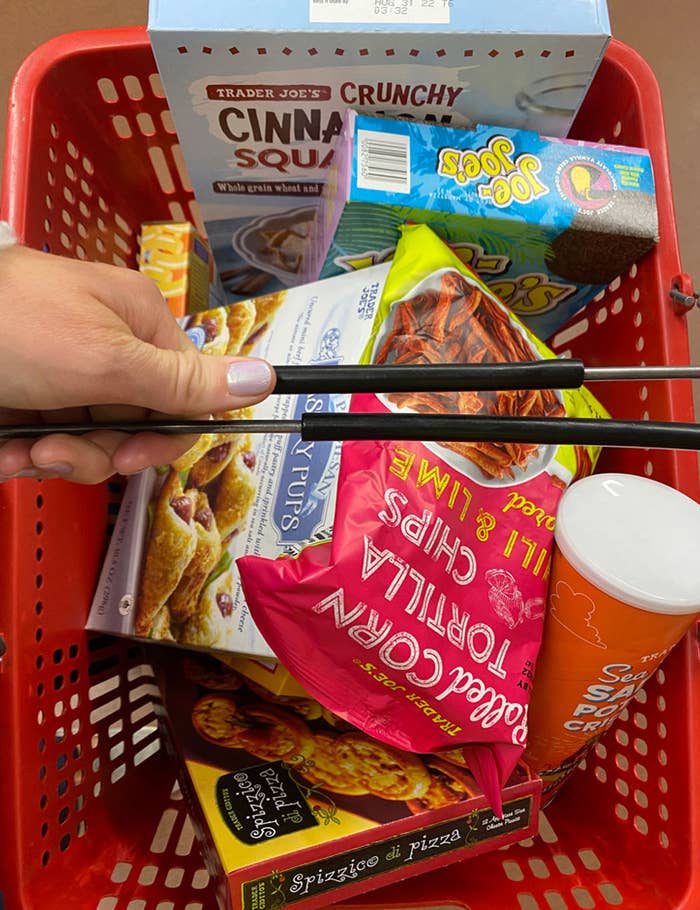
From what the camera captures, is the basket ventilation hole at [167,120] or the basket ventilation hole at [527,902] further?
the basket ventilation hole at [167,120]

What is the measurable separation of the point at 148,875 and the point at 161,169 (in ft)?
2.48

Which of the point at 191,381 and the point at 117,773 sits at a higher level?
the point at 191,381

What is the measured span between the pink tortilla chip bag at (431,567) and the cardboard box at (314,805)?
0.18 ft

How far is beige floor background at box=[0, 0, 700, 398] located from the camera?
1109mm

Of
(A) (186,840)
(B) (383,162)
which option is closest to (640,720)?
(A) (186,840)

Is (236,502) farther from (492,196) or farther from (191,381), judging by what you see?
(492,196)

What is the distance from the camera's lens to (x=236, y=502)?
2.22 feet

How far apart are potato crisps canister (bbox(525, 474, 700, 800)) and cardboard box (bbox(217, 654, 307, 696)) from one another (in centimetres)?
22

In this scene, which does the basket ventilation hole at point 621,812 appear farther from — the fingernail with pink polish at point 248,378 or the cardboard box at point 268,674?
the fingernail with pink polish at point 248,378

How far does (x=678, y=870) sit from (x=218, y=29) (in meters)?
0.81

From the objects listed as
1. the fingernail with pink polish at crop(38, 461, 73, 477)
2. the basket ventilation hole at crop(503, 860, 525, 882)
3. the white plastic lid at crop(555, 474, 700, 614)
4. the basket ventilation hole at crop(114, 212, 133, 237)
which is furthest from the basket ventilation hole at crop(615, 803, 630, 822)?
the basket ventilation hole at crop(114, 212, 133, 237)

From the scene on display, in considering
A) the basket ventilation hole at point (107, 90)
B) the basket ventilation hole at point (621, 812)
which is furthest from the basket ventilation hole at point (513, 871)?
the basket ventilation hole at point (107, 90)

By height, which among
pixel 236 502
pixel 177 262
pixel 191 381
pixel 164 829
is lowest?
pixel 164 829

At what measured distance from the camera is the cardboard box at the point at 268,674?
656mm
